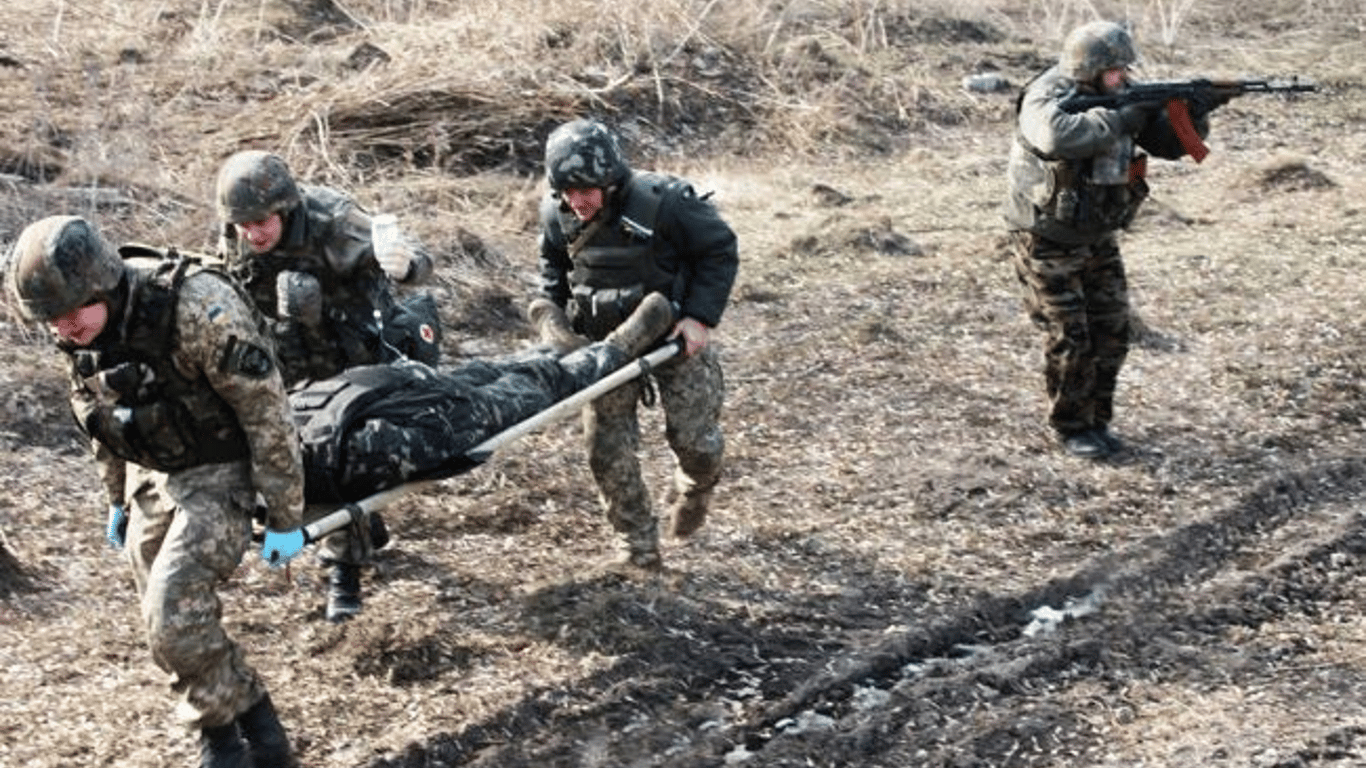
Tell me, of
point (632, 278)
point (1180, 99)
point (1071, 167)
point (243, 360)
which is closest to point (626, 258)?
point (632, 278)

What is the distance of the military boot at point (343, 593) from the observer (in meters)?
6.46

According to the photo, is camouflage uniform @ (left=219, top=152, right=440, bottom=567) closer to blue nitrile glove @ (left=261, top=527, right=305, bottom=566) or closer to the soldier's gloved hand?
blue nitrile glove @ (left=261, top=527, right=305, bottom=566)

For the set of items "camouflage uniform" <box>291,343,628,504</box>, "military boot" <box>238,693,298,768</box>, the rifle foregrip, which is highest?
the rifle foregrip

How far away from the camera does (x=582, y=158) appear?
6145 millimetres

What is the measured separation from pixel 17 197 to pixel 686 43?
5523 mm

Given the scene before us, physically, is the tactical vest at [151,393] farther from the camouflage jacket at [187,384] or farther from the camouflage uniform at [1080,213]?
the camouflage uniform at [1080,213]

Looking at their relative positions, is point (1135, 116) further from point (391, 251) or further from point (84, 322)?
point (84, 322)

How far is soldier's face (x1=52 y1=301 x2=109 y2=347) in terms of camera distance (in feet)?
15.8

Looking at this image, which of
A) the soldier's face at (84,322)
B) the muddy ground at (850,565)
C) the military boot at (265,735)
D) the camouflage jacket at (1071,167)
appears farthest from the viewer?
the camouflage jacket at (1071,167)

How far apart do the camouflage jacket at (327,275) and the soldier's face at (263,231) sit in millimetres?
40

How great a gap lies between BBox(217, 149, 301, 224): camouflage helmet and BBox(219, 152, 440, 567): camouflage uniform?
94 mm

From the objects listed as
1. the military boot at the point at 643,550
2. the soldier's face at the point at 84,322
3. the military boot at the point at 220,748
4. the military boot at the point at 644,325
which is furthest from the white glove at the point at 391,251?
the military boot at the point at 220,748

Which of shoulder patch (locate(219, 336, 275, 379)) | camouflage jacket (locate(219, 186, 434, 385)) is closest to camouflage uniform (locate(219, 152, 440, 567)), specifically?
camouflage jacket (locate(219, 186, 434, 385))

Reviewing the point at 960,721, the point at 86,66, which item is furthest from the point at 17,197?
the point at 960,721
